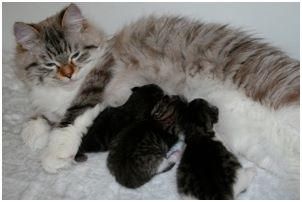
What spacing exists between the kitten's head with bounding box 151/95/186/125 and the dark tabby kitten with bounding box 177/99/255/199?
5cm

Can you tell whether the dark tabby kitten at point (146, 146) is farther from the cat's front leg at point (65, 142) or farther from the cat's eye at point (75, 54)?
the cat's eye at point (75, 54)

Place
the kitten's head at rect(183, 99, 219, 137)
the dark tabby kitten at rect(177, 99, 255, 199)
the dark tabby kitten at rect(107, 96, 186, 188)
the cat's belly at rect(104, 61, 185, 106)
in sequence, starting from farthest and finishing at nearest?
the cat's belly at rect(104, 61, 185, 106) → the kitten's head at rect(183, 99, 219, 137) → the dark tabby kitten at rect(107, 96, 186, 188) → the dark tabby kitten at rect(177, 99, 255, 199)

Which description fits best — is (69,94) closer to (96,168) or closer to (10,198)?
(96,168)

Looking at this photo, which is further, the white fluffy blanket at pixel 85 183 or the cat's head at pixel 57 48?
the cat's head at pixel 57 48

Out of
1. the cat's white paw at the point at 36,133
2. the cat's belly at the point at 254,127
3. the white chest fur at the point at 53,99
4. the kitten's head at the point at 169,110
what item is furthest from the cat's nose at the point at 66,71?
the cat's belly at the point at 254,127

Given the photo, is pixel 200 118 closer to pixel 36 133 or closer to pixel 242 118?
pixel 242 118

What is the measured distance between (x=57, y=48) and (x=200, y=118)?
0.76 metres

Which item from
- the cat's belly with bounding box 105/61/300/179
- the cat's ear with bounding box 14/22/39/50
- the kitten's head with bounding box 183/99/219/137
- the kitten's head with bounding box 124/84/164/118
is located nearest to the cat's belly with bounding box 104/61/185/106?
the cat's belly with bounding box 105/61/300/179

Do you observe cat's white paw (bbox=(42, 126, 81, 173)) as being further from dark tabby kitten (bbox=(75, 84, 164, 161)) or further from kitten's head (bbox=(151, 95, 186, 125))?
kitten's head (bbox=(151, 95, 186, 125))

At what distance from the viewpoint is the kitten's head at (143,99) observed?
1.97m

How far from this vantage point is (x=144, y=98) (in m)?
1.99

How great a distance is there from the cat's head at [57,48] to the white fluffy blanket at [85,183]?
15.2 inches

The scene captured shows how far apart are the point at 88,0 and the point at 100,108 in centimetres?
77

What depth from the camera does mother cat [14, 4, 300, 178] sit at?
74.0 inches
